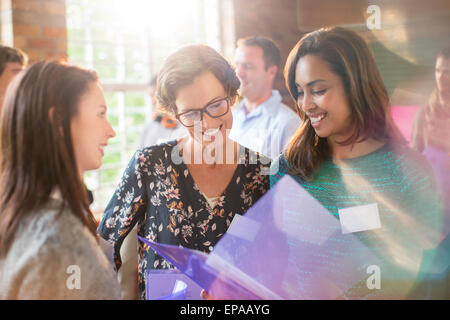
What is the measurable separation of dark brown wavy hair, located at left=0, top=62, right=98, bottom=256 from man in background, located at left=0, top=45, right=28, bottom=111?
3.86 ft

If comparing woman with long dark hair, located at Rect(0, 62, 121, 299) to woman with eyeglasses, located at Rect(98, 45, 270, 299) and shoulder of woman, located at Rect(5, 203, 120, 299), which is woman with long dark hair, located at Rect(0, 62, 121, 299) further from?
woman with eyeglasses, located at Rect(98, 45, 270, 299)

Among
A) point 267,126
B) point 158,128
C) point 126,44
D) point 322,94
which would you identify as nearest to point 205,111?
point 322,94

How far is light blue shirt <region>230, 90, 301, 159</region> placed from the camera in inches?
96.8

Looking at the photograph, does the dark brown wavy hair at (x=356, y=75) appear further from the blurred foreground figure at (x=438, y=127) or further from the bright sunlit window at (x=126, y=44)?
the bright sunlit window at (x=126, y=44)

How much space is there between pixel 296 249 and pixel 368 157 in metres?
0.32

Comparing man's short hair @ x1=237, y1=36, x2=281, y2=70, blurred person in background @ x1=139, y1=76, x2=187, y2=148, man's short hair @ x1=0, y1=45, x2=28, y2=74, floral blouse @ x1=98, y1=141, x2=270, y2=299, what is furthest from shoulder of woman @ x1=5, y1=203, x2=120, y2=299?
blurred person in background @ x1=139, y1=76, x2=187, y2=148

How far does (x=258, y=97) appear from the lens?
2768 mm

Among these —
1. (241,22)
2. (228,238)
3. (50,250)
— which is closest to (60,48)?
(241,22)

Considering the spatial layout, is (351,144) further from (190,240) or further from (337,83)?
(190,240)

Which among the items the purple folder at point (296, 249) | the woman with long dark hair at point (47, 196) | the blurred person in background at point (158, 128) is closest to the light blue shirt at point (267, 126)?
the blurred person in background at point (158, 128)

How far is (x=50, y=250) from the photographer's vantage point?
2.34 feet

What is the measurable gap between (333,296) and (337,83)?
1.79ft

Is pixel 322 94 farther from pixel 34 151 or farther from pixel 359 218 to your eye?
pixel 34 151
